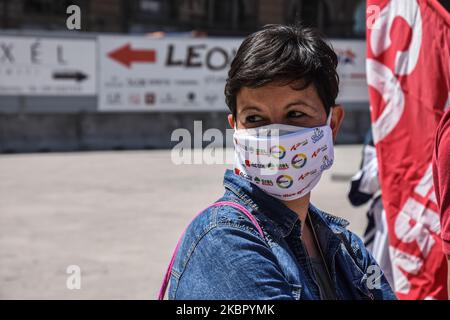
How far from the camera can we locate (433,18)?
9.57ft

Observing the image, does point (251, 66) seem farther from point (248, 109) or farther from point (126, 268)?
point (126, 268)

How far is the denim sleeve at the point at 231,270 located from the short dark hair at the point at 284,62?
15.7 inches

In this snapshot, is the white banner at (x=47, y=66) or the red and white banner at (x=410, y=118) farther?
the white banner at (x=47, y=66)

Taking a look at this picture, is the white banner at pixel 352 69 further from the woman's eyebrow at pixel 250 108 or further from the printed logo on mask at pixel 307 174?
the woman's eyebrow at pixel 250 108

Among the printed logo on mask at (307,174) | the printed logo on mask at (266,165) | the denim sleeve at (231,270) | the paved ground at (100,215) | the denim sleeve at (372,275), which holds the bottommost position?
the paved ground at (100,215)

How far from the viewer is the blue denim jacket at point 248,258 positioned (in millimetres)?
1484

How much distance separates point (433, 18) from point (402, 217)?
2.85ft

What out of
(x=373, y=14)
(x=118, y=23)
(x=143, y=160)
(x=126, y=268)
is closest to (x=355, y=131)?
(x=143, y=160)

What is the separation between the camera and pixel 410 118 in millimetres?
2953

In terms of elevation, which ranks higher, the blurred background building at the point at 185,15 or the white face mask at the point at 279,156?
the white face mask at the point at 279,156

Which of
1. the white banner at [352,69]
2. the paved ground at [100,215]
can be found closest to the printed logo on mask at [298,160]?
the paved ground at [100,215]

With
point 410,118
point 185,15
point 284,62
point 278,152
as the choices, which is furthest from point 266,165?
point 185,15

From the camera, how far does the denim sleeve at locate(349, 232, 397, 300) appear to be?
1.89 meters

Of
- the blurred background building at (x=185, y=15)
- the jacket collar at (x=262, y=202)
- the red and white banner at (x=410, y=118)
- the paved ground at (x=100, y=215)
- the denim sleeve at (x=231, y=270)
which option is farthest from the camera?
the blurred background building at (x=185, y=15)
